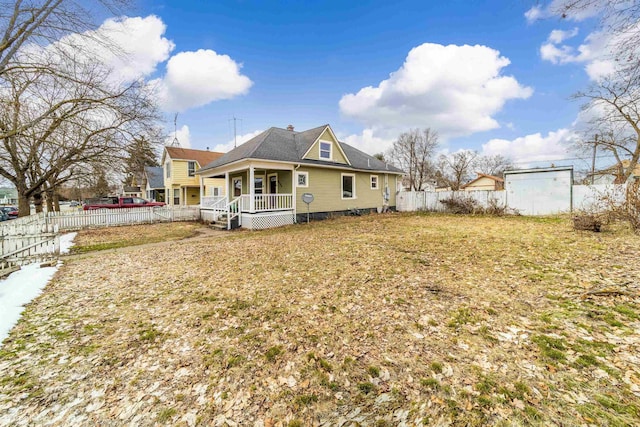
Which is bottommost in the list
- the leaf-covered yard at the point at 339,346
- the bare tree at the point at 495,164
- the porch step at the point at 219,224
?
the leaf-covered yard at the point at 339,346

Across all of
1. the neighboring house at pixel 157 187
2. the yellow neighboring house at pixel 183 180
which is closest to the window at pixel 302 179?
the yellow neighboring house at pixel 183 180

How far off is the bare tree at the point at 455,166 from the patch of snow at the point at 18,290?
3812cm

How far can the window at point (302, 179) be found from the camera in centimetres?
1460

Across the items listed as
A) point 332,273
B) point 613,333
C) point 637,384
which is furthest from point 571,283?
point 332,273

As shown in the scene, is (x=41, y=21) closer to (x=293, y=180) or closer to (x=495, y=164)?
(x=293, y=180)

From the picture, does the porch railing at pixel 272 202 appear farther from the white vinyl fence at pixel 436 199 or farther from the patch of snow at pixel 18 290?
the white vinyl fence at pixel 436 199

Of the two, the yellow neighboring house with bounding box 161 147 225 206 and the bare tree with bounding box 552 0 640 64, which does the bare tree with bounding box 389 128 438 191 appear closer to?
the yellow neighboring house with bounding box 161 147 225 206

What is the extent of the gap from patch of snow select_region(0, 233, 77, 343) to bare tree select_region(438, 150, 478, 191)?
38.1m

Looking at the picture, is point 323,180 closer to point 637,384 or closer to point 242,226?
point 242,226

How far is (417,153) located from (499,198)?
60.4 feet

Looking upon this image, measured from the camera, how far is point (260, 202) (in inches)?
523

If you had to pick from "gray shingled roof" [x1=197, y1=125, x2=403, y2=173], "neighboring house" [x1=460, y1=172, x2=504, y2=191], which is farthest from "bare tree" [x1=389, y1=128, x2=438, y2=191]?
"gray shingled roof" [x1=197, y1=125, x2=403, y2=173]

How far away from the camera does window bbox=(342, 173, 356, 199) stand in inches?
671

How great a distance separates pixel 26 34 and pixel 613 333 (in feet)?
39.3
